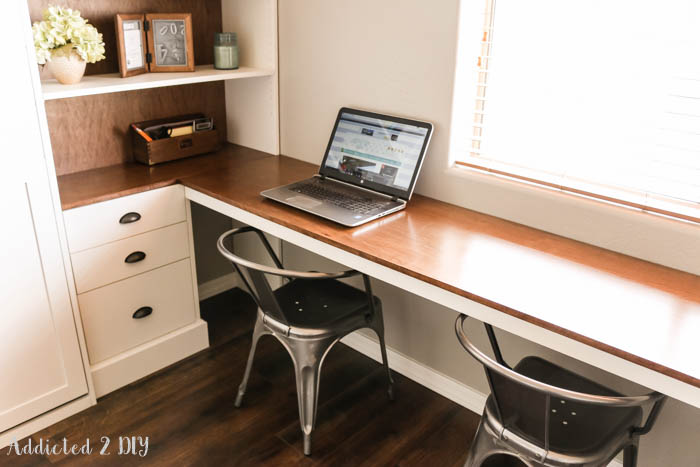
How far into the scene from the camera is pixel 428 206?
2.11 metres

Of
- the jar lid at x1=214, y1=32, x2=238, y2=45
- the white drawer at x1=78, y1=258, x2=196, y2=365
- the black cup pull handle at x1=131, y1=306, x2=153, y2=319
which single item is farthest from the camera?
the jar lid at x1=214, y1=32, x2=238, y2=45

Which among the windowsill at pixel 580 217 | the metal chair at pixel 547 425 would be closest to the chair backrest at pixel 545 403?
the metal chair at pixel 547 425

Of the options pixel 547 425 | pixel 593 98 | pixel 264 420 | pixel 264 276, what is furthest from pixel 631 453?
pixel 264 420

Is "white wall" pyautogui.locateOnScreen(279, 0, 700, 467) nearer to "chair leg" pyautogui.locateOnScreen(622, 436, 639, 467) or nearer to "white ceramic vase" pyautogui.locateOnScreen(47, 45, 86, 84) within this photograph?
"chair leg" pyautogui.locateOnScreen(622, 436, 639, 467)

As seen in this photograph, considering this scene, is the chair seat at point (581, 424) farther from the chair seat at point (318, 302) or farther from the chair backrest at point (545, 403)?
the chair seat at point (318, 302)

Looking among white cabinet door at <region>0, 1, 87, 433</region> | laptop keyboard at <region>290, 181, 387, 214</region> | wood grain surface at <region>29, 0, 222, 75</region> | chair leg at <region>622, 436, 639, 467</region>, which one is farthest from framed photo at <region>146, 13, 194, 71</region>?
chair leg at <region>622, 436, 639, 467</region>

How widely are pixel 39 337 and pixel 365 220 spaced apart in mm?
1177

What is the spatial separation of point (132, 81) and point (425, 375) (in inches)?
61.2

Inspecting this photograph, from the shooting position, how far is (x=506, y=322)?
1479 mm

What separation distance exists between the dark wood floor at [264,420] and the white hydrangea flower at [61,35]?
1.26m

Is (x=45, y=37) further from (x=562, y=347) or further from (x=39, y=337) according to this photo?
(x=562, y=347)

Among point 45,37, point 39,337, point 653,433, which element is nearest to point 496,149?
point 653,433

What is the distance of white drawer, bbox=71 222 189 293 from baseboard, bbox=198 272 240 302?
0.56 meters

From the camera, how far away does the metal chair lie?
1359 mm
